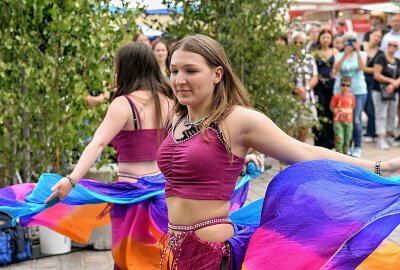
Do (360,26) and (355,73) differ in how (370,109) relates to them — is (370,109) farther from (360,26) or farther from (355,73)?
(360,26)

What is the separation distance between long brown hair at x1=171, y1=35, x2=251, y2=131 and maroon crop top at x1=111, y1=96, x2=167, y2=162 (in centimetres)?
166

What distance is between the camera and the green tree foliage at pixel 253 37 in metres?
10.0

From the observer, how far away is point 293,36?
36.0 ft

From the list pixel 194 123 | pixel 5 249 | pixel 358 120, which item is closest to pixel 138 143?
pixel 194 123

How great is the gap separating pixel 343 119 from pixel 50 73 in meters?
5.67

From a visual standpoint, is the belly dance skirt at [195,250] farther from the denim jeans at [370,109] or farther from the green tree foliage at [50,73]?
the denim jeans at [370,109]

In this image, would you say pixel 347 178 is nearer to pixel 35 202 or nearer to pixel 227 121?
pixel 227 121

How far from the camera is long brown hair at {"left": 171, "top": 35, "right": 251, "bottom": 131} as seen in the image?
143 inches

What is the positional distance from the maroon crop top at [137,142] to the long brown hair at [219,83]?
166 cm

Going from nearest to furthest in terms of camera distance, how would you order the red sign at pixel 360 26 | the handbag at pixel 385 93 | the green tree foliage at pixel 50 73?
the green tree foliage at pixel 50 73
the handbag at pixel 385 93
the red sign at pixel 360 26

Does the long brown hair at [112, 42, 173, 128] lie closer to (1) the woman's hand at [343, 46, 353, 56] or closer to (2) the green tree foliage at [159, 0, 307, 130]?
(2) the green tree foliage at [159, 0, 307, 130]

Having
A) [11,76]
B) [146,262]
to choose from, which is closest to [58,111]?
[11,76]

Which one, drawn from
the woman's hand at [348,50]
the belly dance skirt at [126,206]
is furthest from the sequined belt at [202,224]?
the woman's hand at [348,50]

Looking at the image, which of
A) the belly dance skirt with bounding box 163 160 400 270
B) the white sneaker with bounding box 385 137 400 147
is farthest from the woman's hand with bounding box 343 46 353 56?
the belly dance skirt with bounding box 163 160 400 270
